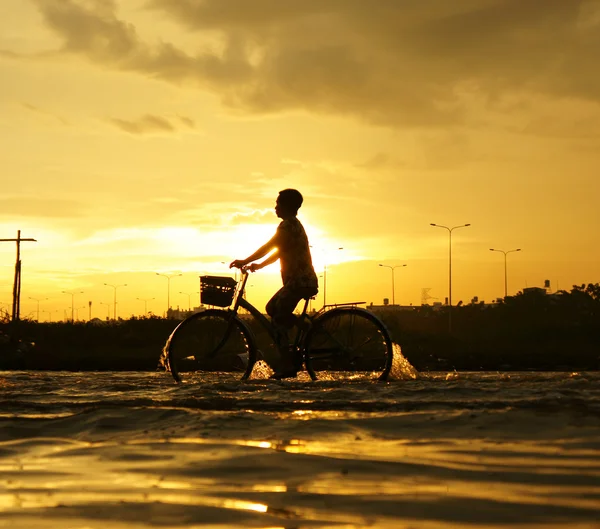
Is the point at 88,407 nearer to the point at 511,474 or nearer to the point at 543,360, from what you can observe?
the point at 511,474

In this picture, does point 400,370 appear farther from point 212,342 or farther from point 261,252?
point 212,342

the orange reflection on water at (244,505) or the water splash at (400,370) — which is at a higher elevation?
the water splash at (400,370)

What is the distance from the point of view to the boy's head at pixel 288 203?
436 inches

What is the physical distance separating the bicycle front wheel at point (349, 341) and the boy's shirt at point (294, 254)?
45 cm

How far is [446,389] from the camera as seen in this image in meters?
8.53

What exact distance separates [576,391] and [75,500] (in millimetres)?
5411

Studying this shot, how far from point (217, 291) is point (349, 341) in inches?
69.2

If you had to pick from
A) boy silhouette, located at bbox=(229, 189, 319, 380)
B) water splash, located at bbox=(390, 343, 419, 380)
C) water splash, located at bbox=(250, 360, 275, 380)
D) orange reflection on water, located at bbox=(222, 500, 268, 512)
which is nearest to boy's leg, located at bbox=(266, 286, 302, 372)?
boy silhouette, located at bbox=(229, 189, 319, 380)

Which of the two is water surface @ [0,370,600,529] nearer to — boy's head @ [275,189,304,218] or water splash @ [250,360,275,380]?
water splash @ [250,360,275,380]

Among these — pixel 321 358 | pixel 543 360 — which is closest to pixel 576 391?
pixel 321 358

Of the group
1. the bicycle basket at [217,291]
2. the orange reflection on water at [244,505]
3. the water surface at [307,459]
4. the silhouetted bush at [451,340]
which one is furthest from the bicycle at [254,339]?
the silhouetted bush at [451,340]

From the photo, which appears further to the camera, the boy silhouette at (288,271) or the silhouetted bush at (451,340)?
the silhouetted bush at (451,340)

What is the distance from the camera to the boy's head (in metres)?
11.1

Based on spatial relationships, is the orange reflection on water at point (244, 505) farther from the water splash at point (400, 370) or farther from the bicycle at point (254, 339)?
the water splash at point (400, 370)
